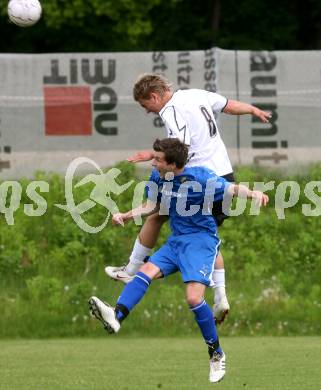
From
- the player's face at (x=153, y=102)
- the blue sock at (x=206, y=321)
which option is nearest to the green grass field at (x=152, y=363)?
the blue sock at (x=206, y=321)

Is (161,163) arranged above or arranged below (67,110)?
below

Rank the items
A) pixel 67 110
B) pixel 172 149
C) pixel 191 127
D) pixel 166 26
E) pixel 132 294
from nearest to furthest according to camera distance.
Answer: pixel 172 149 < pixel 132 294 < pixel 191 127 < pixel 67 110 < pixel 166 26

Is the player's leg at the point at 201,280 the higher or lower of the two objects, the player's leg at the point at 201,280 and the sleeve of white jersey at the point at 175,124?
the lower

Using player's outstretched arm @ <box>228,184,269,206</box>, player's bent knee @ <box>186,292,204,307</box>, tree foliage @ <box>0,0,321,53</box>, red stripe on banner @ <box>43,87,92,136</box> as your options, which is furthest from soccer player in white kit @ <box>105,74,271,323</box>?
tree foliage @ <box>0,0,321,53</box>

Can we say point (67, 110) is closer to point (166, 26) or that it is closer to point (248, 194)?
point (248, 194)

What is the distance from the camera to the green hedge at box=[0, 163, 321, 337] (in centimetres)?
1590

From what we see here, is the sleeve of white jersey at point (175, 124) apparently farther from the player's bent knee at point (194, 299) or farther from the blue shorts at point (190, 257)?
the player's bent knee at point (194, 299)

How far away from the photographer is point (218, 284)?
1116cm

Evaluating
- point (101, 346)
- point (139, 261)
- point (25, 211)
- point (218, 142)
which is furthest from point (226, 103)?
point (25, 211)

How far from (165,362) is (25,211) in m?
5.86

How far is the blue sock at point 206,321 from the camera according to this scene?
10.1 metres

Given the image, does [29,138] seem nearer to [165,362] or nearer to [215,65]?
[215,65]

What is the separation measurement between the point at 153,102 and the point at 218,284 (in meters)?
1.70

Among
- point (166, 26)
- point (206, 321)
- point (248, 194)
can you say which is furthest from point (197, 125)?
point (166, 26)
